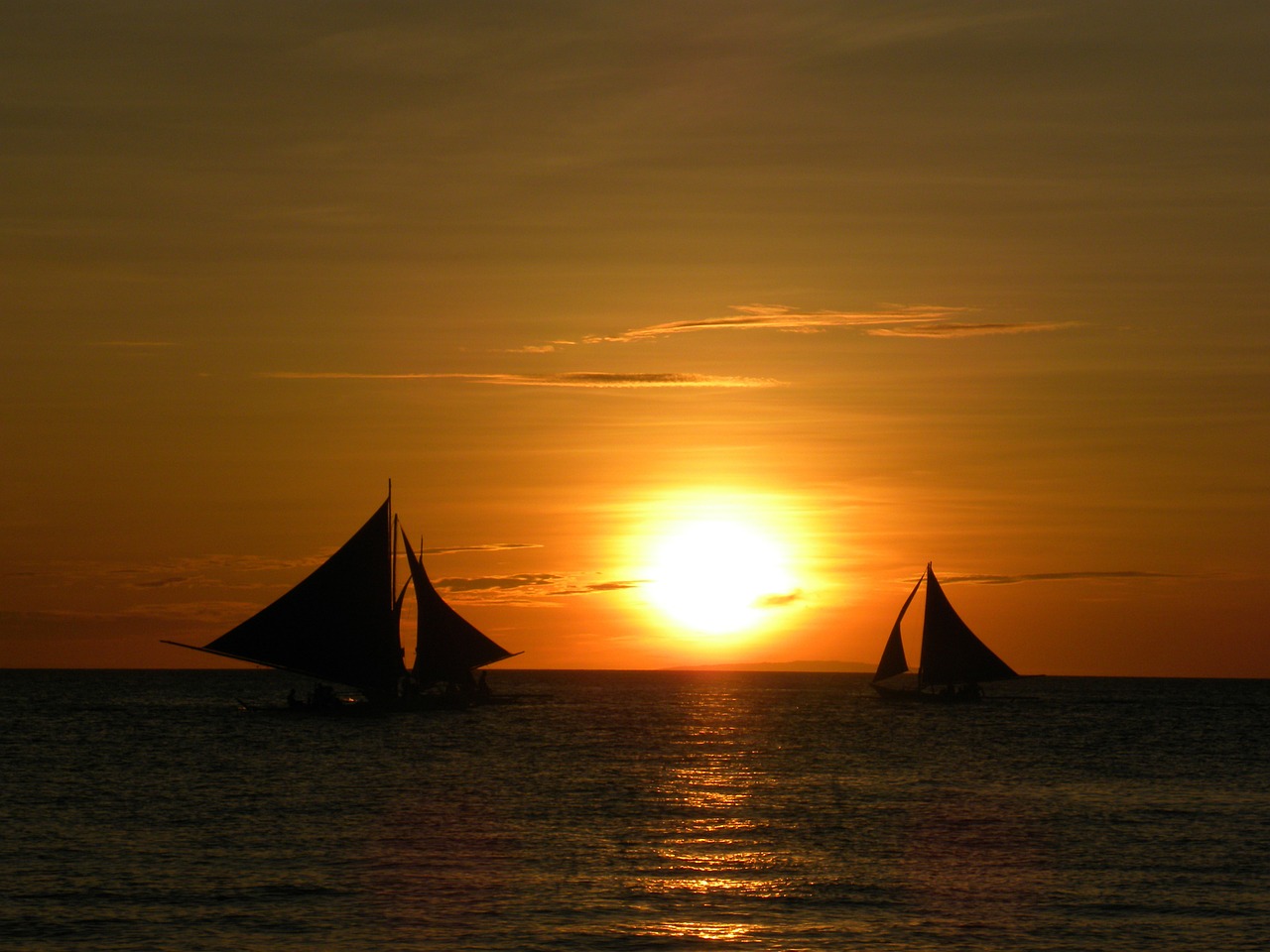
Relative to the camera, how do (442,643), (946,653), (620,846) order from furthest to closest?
(946,653), (442,643), (620,846)

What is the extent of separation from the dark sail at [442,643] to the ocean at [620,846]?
16.9m

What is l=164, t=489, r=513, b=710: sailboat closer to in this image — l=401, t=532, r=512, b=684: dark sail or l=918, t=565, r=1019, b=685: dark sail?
l=401, t=532, r=512, b=684: dark sail

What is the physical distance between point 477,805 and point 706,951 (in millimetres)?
23959

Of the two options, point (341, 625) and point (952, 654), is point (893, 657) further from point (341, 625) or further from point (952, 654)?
point (341, 625)

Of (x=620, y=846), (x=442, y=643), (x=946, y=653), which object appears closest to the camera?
(x=620, y=846)

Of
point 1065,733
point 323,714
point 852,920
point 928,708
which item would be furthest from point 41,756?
point 928,708

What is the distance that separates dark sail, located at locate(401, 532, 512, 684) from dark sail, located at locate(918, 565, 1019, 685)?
36.6 m

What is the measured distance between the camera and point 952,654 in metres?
127

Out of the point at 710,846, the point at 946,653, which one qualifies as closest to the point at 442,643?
the point at 946,653

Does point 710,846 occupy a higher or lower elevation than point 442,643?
lower

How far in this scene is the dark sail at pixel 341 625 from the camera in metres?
82.0

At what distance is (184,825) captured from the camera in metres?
46.2

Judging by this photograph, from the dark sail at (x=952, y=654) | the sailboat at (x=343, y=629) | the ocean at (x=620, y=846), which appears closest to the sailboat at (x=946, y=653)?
the dark sail at (x=952, y=654)

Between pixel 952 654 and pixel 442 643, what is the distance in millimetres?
45017
